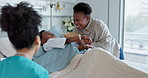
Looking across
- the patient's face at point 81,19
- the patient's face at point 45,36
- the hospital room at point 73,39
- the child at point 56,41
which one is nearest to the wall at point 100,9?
the hospital room at point 73,39

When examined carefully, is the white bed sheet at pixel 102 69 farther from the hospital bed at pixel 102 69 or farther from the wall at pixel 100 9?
the wall at pixel 100 9

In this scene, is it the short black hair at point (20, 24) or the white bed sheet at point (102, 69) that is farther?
the white bed sheet at point (102, 69)

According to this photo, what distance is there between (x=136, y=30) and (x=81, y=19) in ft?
6.26

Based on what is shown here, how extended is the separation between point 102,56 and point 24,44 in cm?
86

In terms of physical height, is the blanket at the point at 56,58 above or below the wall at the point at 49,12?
below

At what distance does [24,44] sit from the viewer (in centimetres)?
84

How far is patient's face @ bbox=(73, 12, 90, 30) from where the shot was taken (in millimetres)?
2199

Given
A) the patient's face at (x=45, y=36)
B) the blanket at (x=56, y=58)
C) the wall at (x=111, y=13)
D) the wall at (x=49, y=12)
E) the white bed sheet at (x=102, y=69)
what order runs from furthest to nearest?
the wall at (x=111, y=13)
the wall at (x=49, y=12)
the patient's face at (x=45, y=36)
the blanket at (x=56, y=58)
the white bed sheet at (x=102, y=69)

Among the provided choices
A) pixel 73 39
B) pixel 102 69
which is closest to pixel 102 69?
pixel 102 69

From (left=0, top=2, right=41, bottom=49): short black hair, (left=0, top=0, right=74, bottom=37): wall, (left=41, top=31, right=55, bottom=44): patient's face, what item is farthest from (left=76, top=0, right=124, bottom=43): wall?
(left=0, top=2, right=41, bottom=49): short black hair

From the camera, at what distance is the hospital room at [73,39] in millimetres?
806

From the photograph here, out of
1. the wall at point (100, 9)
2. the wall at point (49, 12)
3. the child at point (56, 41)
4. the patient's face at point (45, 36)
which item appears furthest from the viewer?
the wall at point (100, 9)

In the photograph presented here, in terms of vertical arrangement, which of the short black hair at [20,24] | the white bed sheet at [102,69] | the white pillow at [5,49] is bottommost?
the white bed sheet at [102,69]

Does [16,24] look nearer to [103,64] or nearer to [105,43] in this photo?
[103,64]
